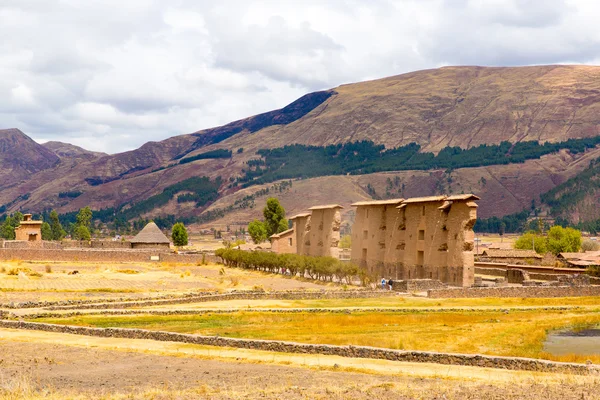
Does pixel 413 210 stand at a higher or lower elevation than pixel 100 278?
higher

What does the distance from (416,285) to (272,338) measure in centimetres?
2581

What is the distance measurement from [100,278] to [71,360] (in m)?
36.6

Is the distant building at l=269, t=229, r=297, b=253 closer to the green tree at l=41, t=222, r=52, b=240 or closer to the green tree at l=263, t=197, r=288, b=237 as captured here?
the green tree at l=263, t=197, r=288, b=237

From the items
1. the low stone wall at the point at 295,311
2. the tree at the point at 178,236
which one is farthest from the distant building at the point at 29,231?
the low stone wall at the point at 295,311

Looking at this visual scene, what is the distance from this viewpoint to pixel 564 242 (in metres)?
99.3

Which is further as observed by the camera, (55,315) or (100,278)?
(100,278)

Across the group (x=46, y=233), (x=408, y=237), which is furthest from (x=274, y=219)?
(x=408, y=237)

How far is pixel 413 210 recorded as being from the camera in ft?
213

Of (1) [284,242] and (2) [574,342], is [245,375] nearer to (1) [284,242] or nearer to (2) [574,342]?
(2) [574,342]

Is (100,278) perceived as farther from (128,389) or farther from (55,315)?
(128,389)

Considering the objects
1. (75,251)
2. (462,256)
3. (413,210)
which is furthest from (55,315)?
(75,251)

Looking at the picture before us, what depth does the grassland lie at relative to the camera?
1243 inches

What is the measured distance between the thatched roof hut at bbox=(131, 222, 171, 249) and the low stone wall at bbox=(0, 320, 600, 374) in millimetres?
62425

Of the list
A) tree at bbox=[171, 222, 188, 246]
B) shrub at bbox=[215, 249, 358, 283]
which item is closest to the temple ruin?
shrub at bbox=[215, 249, 358, 283]
